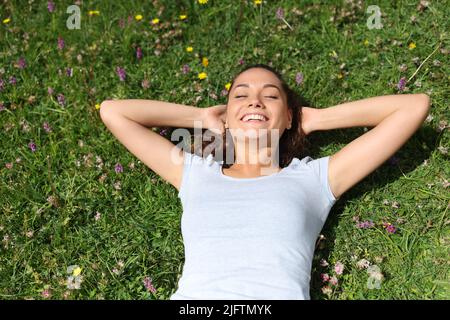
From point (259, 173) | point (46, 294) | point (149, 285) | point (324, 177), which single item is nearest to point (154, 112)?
point (259, 173)

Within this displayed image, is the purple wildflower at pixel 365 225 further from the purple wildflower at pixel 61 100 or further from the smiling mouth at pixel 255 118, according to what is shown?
the purple wildflower at pixel 61 100

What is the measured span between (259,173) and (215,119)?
2.34 ft

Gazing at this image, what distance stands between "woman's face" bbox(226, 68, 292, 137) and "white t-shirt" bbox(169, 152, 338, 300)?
376 millimetres

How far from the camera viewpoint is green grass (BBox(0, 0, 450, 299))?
4.21 m

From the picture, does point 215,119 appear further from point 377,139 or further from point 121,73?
point 377,139

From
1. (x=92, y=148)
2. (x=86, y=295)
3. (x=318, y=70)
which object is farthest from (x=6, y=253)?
(x=318, y=70)

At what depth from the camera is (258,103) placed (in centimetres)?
407

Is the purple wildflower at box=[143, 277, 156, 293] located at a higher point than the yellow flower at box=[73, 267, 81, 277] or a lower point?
lower

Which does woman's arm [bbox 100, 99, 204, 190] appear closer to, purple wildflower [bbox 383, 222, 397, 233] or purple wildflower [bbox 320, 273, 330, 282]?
purple wildflower [bbox 320, 273, 330, 282]

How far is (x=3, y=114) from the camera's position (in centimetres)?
520

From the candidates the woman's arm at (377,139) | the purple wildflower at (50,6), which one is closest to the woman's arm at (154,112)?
the woman's arm at (377,139)

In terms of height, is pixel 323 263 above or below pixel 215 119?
below

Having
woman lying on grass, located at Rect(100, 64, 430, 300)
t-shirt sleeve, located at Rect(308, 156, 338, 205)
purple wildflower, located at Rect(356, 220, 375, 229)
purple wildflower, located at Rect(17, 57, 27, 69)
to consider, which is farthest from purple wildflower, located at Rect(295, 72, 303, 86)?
purple wildflower, located at Rect(17, 57, 27, 69)
